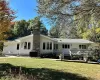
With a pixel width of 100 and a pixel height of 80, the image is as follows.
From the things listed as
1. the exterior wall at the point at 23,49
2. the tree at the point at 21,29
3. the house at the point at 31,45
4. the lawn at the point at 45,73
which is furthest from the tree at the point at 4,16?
the tree at the point at 21,29

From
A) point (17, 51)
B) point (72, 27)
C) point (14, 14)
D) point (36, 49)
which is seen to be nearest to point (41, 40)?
point (36, 49)

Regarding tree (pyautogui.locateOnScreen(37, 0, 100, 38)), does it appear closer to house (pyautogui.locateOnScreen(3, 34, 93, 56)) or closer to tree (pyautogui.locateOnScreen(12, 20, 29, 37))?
house (pyautogui.locateOnScreen(3, 34, 93, 56))

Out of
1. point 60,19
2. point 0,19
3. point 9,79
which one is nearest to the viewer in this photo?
point 9,79

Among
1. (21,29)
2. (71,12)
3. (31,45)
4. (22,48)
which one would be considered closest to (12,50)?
(22,48)

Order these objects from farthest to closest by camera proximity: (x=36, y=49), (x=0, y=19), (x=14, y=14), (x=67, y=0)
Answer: (x=36, y=49) < (x=14, y=14) < (x=0, y=19) < (x=67, y=0)

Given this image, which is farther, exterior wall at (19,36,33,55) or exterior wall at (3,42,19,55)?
exterior wall at (3,42,19,55)

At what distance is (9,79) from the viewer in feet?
31.1

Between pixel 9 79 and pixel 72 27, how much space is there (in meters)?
5.30

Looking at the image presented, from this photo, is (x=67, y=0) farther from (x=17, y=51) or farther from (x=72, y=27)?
(x=17, y=51)

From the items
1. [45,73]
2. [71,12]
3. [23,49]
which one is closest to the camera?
[71,12]

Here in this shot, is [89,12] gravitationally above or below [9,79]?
above

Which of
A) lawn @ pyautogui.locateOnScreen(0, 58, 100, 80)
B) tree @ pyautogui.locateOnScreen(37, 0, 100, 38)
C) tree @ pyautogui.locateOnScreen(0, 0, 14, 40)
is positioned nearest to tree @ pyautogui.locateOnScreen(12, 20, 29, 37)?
lawn @ pyautogui.locateOnScreen(0, 58, 100, 80)

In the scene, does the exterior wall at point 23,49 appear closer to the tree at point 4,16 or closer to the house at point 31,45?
the house at point 31,45

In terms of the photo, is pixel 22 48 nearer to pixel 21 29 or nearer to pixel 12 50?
pixel 12 50
